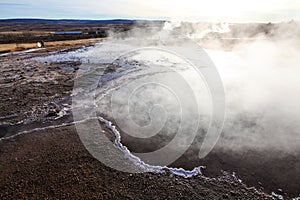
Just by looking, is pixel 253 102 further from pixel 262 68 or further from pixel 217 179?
pixel 262 68

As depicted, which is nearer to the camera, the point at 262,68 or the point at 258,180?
the point at 258,180

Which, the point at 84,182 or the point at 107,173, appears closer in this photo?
the point at 84,182

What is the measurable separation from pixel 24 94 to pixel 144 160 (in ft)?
26.4

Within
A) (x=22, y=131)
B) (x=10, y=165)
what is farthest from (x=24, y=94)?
(x=10, y=165)

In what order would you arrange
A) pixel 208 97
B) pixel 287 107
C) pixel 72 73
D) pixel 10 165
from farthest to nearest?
pixel 72 73, pixel 208 97, pixel 287 107, pixel 10 165

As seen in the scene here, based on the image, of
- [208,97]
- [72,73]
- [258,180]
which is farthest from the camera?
[72,73]

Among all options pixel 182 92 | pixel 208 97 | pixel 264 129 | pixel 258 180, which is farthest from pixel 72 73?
pixel 258 180

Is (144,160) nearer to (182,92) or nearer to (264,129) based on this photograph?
(264,129)

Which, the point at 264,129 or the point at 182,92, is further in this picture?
the point at 182,92

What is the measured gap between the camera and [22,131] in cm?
806

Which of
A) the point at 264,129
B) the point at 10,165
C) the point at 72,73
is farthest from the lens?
the point at 72,73

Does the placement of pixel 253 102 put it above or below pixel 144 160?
above

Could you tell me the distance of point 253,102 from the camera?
9.98 m

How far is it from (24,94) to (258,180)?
1067cm
